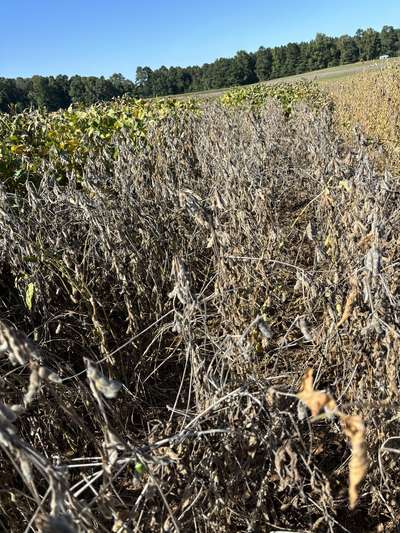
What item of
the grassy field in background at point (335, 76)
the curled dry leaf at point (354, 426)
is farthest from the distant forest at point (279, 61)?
the curled dry leaf at point (354, 426)

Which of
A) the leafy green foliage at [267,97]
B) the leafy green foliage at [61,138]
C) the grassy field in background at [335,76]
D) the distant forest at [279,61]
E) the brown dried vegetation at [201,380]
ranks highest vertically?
the distant forest at [279,61]

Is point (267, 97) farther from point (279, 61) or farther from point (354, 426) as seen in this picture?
point (279, 61)

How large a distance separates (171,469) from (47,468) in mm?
824

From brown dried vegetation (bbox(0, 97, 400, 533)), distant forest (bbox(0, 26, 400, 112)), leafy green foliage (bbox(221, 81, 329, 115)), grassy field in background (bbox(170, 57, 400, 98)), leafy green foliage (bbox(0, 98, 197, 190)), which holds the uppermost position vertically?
distant forest (bbox(0, 26, 400, 112))

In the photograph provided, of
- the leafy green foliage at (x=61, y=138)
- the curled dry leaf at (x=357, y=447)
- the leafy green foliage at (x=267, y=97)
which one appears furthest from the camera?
the leafy green foliage at (x=267, y=97)

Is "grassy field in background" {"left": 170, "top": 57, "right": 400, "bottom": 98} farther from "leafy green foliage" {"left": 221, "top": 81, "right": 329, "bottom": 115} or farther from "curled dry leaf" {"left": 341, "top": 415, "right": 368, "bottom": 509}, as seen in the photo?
"curled dry leaf" {"left": 341, "top": 415, "right": 368, "bottom": 509}

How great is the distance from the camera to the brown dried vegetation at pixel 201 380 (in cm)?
98

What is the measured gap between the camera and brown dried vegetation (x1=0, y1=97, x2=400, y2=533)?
3.20 ft

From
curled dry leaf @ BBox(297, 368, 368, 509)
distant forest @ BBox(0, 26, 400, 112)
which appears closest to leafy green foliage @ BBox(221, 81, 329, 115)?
curled dry leaf @ BBox(297, 368, 368, 509)

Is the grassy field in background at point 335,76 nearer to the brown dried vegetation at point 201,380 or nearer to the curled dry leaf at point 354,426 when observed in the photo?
the brown dried vegetation at point 201,380

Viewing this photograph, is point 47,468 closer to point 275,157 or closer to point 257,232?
point 257,232

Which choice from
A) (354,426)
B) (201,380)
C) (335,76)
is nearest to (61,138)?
(201,380)

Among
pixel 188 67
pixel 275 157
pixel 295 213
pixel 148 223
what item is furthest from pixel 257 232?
pixel 188 67

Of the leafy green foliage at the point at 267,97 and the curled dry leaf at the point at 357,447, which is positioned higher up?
the leafy green foliage at the point at 267,97
